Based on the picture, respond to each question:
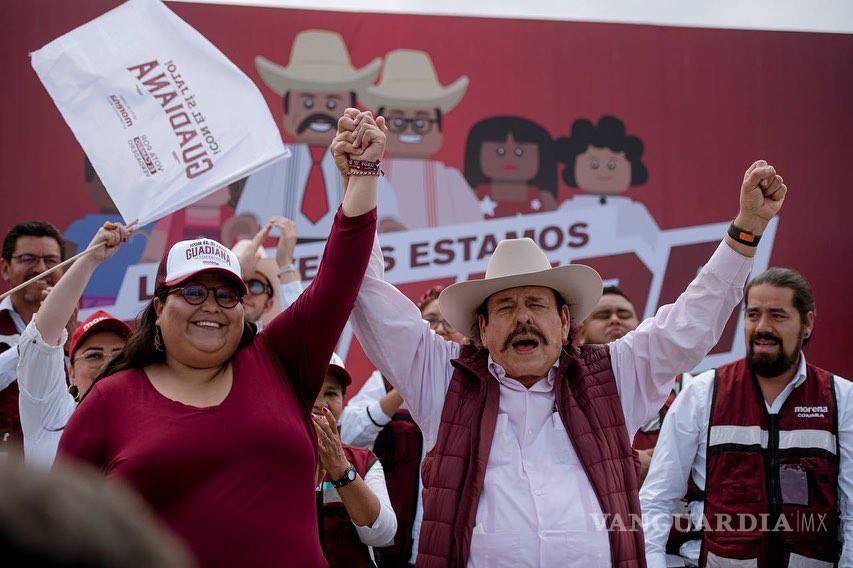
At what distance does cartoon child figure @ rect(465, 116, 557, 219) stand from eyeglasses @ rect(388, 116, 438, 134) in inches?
12.6

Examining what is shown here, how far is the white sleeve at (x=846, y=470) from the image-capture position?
3.58 m

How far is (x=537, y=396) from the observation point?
109 inches

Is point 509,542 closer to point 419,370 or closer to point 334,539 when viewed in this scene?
point 419,370

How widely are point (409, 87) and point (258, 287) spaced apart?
8.27ft

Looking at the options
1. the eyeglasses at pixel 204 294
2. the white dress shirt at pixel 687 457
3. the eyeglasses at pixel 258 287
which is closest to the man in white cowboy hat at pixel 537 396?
the eyeglasses at pixel 204 294

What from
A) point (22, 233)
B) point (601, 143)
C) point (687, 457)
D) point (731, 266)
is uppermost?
point (22, 233)

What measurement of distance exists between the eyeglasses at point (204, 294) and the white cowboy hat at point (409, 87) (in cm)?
414

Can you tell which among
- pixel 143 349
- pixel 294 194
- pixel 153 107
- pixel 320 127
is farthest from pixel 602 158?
pixel 143 349

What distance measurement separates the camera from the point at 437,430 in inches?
111

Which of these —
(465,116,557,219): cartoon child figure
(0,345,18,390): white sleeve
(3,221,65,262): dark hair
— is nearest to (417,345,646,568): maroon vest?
(0,345,18,390): white sleeve

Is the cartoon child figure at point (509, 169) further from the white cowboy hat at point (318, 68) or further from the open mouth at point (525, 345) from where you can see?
the open mouth at point (525, 345)

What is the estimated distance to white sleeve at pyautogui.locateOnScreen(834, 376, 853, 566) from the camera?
358 cm

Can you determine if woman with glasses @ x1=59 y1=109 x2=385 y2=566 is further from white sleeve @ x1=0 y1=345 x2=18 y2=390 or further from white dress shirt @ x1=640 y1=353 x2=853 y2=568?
white dress shirt @ x1=640 y1=353 x2=853 y2=568

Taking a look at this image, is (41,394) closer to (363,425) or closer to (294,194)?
(363,425)
